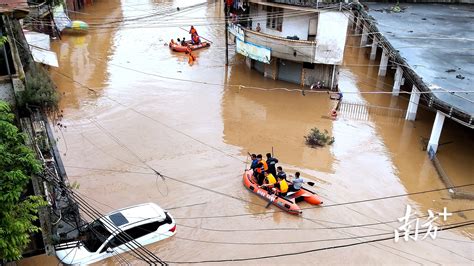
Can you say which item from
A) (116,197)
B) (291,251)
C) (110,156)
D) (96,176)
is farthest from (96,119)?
(291,251)

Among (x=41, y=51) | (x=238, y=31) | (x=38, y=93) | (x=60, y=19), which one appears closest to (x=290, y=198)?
(x=38, y=93)

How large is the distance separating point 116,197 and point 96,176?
180 cm

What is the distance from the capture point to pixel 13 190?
7.58m

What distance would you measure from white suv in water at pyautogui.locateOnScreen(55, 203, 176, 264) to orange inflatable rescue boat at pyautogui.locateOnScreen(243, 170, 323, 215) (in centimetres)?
355

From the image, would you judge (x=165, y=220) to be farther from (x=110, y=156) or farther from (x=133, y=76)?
(x=133, y=76)

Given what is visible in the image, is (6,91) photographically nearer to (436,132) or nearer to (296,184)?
(296,184)

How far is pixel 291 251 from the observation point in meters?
13.7

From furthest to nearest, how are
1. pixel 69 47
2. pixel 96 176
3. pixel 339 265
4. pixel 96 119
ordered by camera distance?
pixel 69 47 → pixel 96 119 → pixel 96 176 → pixel 339 265

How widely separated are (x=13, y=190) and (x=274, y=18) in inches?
854

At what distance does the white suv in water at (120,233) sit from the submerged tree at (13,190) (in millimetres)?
3840

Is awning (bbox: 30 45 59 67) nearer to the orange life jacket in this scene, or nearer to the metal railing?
the orange life jacket

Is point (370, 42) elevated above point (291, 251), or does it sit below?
above

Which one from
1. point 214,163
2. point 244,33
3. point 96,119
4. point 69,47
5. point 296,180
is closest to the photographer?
point 296,180

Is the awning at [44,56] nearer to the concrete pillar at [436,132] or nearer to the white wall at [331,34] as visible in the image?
the white wall at [331,34]
